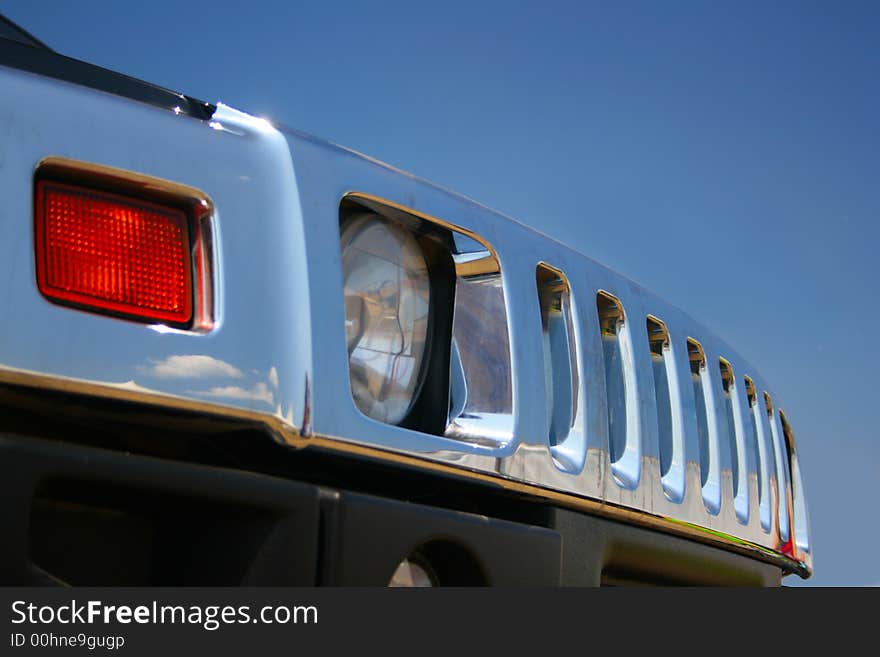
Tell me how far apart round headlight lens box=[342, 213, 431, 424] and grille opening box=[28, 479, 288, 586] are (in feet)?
0.72

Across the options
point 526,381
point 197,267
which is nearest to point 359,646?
point 197,267

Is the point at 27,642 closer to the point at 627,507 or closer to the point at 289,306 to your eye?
the point at 289,306

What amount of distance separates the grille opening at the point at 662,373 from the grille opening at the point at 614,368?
15 centimetres

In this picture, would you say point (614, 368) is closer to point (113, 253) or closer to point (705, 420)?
point (705, 420)

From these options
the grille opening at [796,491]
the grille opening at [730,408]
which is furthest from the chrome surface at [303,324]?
the grille opening at [796,491]

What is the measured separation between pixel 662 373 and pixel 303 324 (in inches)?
38.1

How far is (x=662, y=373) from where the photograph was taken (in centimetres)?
194

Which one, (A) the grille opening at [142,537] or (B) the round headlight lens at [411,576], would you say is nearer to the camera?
(A) the grille opening at [142,537]

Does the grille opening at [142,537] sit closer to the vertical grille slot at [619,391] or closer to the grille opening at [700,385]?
the vertical grille slot at [619,391]

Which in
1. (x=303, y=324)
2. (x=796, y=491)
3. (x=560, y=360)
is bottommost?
(x=303, y=324)

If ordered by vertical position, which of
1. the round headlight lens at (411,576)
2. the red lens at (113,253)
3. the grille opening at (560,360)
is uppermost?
the grille opening at (560,360)

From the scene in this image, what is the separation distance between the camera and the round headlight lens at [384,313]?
127 centimetres

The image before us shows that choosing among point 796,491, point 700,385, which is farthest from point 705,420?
point 796,491

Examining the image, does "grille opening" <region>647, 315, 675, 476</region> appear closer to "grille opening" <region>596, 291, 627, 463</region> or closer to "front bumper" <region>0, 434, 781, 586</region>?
"grille opening" <region>596, 291, 627, 463</region>
